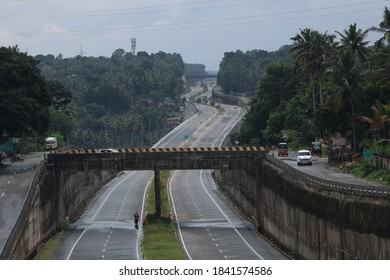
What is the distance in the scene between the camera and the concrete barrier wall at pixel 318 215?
63281 millimetres

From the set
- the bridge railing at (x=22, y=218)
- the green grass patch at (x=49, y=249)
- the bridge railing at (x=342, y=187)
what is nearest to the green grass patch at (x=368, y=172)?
the bridge railing at (x=342, y=187)

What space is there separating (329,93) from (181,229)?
45828 mm

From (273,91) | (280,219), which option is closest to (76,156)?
(280,219)

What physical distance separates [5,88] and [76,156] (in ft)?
43.9

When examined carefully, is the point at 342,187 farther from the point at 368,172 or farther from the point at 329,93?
the point at 329,93

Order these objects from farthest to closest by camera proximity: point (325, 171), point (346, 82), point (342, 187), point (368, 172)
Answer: point (346, 82) < point (325, 171) < point (368, 172) < point (342, 187)

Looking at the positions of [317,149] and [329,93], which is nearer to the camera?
[317,149]

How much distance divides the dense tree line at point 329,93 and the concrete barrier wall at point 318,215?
13.2 meters

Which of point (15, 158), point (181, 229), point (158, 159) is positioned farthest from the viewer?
point (15, 158)

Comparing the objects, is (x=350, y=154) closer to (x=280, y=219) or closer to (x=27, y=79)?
(x=280, y=219)

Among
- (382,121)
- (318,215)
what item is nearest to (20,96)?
(382,121)

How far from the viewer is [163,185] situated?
584 feet

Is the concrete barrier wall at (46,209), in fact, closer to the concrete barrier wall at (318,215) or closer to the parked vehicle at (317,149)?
the concrete barrier wall at (318,215)

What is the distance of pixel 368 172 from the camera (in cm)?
9469
